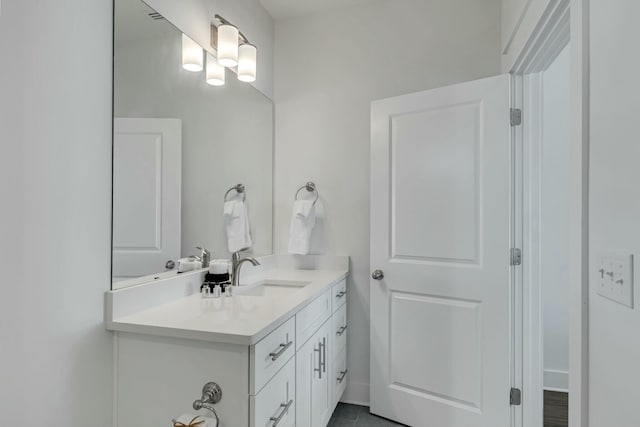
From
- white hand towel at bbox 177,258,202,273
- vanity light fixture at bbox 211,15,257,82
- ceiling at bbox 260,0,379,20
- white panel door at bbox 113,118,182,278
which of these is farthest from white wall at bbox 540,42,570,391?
white panel door at bbox 113,118,182,278

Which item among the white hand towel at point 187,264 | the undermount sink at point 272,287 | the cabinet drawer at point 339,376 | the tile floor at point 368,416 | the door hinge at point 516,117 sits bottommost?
the tile floor at point 368,416

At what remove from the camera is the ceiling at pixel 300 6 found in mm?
2471

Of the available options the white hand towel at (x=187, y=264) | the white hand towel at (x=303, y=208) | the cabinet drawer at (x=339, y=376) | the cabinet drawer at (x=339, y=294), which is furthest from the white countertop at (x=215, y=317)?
the white hand towel at (x=303, y=208)

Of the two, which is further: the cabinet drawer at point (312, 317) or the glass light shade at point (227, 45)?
the glass light shade at point (227, 45)

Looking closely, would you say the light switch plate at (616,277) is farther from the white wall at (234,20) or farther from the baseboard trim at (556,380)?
the baseboard trim at (556,380)

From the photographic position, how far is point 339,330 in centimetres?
227

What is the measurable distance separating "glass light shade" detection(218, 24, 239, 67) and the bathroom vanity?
3.59 ft

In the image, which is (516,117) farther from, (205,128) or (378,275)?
(205,128)

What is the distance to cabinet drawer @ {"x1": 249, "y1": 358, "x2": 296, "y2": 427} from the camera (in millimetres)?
1173

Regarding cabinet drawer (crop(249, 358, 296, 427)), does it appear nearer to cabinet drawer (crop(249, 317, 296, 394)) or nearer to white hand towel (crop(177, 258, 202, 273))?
cabinet drawer (crop(249, 317, 296, 394))

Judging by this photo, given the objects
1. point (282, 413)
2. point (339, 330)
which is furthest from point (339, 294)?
point (282, 413)

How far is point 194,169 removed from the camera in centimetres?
177

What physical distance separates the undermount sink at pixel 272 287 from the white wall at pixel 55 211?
82cm

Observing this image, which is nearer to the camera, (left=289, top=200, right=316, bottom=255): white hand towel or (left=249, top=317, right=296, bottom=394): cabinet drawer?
(left=249, top=317, right=296, bottom=394): cabinet drawer
